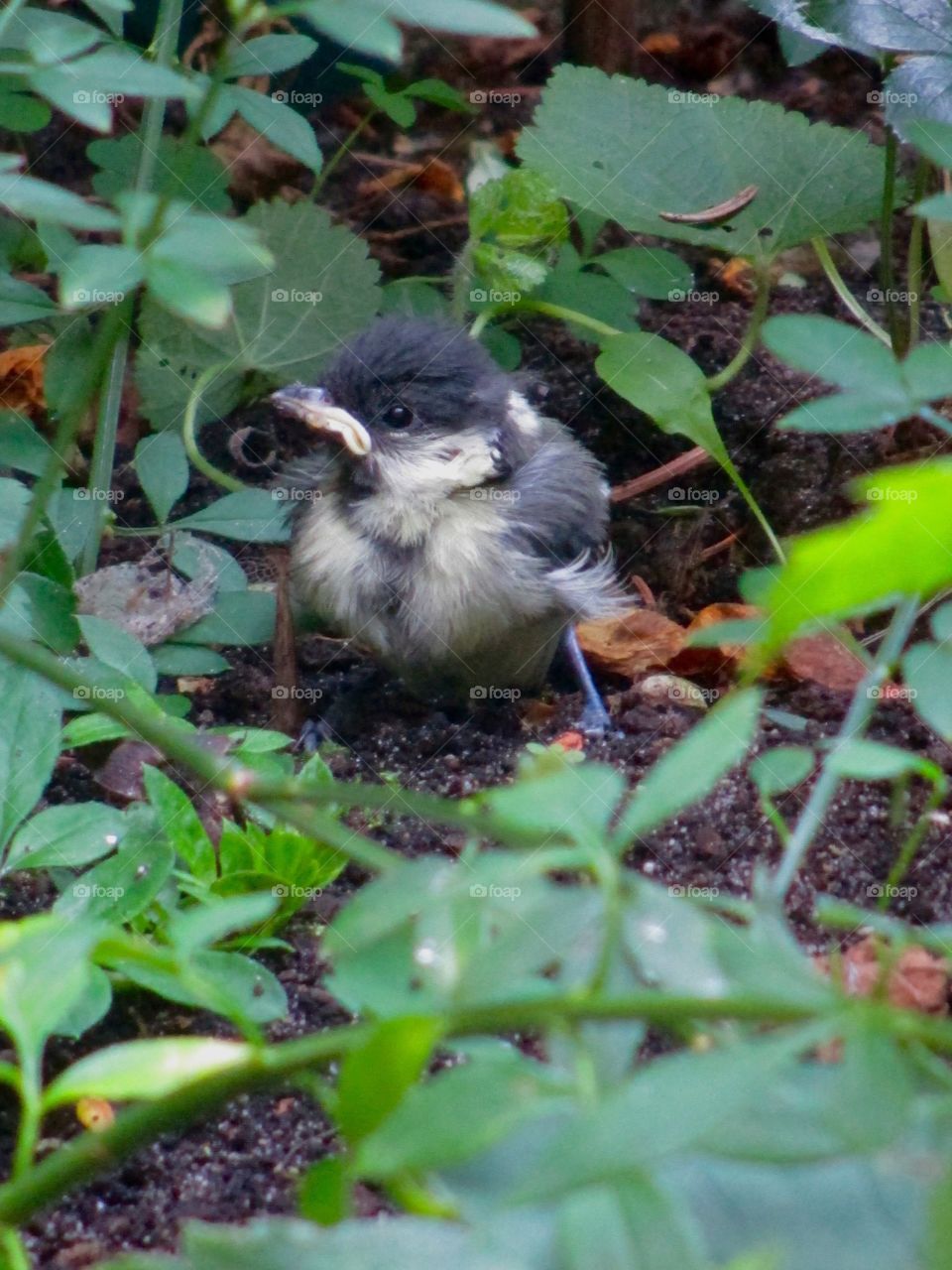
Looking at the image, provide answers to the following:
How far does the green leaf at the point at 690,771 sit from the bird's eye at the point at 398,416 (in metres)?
2.25

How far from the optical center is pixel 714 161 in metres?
3.08

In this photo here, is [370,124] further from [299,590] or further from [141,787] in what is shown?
[141,787]

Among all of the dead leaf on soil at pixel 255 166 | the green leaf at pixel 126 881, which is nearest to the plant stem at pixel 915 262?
the dead leaf on soil at pixel 255 166

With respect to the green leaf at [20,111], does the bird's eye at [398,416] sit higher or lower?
lower

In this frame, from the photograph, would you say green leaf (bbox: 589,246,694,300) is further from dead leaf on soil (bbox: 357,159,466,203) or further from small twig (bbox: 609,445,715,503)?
dead leaf on soil (bbox: 357,159,466,203)

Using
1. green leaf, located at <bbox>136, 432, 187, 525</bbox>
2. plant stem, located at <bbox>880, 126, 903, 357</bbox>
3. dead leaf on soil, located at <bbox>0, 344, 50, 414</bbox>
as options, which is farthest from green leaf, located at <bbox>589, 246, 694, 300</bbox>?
dead leaf on soil, located at <bbox>0, 344, 50, 414</bbox>

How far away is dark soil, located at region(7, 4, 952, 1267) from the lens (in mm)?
1678

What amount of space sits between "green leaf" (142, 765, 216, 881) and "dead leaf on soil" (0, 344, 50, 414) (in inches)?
58.8

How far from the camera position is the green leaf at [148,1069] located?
0.81 metres

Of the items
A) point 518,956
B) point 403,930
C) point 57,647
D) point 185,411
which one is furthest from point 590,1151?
point 185,411

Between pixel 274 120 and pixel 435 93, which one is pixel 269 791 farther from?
pixel 435 93

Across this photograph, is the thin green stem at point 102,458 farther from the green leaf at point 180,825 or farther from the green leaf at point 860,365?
the green leaf at point 860,365

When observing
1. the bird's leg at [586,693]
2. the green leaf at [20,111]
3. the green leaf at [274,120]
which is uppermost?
the green leaf at [274,120]

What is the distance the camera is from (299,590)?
2.98 metres
